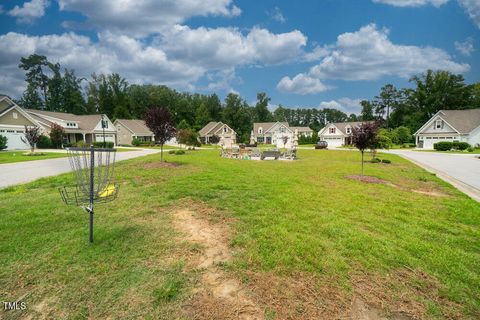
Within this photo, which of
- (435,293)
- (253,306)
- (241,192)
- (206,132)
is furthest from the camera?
(206,132)

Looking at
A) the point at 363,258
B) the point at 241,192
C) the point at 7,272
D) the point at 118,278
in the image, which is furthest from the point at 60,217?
the point at 363,258

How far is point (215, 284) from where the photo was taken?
→ 3539 millimetres

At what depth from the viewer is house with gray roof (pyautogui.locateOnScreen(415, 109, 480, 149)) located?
41.2 meters

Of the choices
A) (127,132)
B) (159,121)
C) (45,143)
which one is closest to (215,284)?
(159,121)

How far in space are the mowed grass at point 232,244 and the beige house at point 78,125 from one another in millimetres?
40715

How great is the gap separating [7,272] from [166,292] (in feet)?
8.62

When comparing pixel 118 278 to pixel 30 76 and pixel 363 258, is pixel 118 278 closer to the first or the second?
pixel 363 258

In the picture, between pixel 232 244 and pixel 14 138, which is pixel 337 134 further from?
pixel 232 244

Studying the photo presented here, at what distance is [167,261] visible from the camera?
13.4ft

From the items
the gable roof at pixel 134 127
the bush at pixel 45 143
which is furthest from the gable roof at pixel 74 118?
the gable roof at pixel 134 127

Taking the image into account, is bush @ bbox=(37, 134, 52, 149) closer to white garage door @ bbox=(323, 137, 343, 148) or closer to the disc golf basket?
the disc golf basket

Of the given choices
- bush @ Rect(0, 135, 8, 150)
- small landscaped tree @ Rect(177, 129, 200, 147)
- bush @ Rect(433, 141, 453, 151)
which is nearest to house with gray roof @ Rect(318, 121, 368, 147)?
bush @ Rect(433, 141, 453, 151)

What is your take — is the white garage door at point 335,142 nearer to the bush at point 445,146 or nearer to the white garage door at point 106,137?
the bush at point 445,146

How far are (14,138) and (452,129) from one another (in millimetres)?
69348
